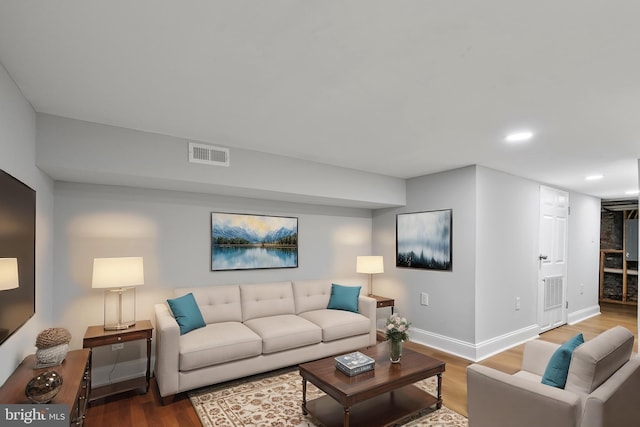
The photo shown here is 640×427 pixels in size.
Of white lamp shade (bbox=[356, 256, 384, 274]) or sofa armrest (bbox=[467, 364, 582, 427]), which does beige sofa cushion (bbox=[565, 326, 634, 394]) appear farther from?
white lamp shade (bbox=[356, 256, 384, 274])

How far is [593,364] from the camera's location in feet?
5.82

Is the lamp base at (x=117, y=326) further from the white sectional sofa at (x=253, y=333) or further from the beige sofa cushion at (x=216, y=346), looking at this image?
the beige sofa cushion at (x=216, y=346)

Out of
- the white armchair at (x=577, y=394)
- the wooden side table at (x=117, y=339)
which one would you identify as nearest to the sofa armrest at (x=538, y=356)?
the white armchair at (x=577, y=394)

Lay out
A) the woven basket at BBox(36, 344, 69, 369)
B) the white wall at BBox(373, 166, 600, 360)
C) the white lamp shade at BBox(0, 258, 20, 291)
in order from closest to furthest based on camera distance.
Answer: the white lamp shade at BBox(0, 258, 20, 291), the woven basket at BBox(36, 344, 69, 369), the white wall at BBox(373, 166, 600, 360)

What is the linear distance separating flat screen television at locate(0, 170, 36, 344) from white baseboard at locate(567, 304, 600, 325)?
718cm

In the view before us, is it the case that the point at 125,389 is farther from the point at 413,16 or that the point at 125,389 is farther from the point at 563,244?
the point at 563,244

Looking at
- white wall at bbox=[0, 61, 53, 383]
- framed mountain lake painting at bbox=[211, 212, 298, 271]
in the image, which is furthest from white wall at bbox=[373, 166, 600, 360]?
white wall at bbox=[0, 61, 53, 383]

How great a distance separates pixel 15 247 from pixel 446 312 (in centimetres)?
423

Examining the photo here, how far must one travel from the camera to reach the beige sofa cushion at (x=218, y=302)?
3627 millimetres

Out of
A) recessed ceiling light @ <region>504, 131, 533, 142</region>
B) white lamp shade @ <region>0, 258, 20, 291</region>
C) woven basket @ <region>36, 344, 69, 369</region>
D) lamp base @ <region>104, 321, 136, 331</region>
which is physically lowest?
lamp base @ <region>104, 321, 136, 331</region>

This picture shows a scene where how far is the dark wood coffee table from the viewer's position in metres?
2.38

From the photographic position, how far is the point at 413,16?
141cm

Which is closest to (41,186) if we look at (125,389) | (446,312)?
(125,389)

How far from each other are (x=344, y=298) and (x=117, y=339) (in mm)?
2553
